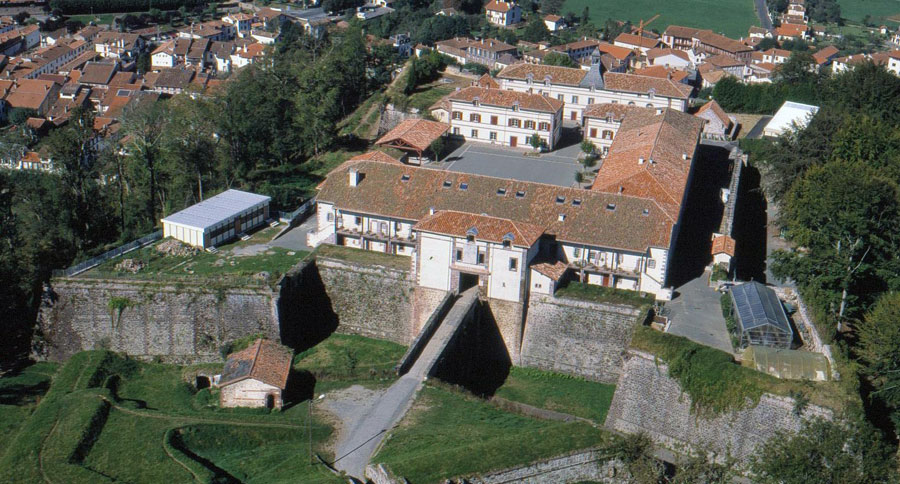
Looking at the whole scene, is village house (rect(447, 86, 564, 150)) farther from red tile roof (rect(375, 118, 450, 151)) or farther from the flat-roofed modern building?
the flat-roofed modern building

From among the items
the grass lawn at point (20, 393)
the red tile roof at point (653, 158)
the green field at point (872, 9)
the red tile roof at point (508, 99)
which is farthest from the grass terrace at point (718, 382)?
the green field at point (872, 9)

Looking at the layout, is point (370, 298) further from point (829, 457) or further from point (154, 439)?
point (829, 457)

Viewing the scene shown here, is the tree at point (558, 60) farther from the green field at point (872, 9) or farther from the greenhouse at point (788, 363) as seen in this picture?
the green field at point (872, 9)

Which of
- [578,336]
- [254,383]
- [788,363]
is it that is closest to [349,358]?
[254,383]

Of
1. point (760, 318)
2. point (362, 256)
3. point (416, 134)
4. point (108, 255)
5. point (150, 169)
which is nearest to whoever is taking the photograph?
point (760, 318)

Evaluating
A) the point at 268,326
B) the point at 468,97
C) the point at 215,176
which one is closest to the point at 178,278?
the point at 268,326

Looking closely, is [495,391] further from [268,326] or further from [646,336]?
[268,326]
